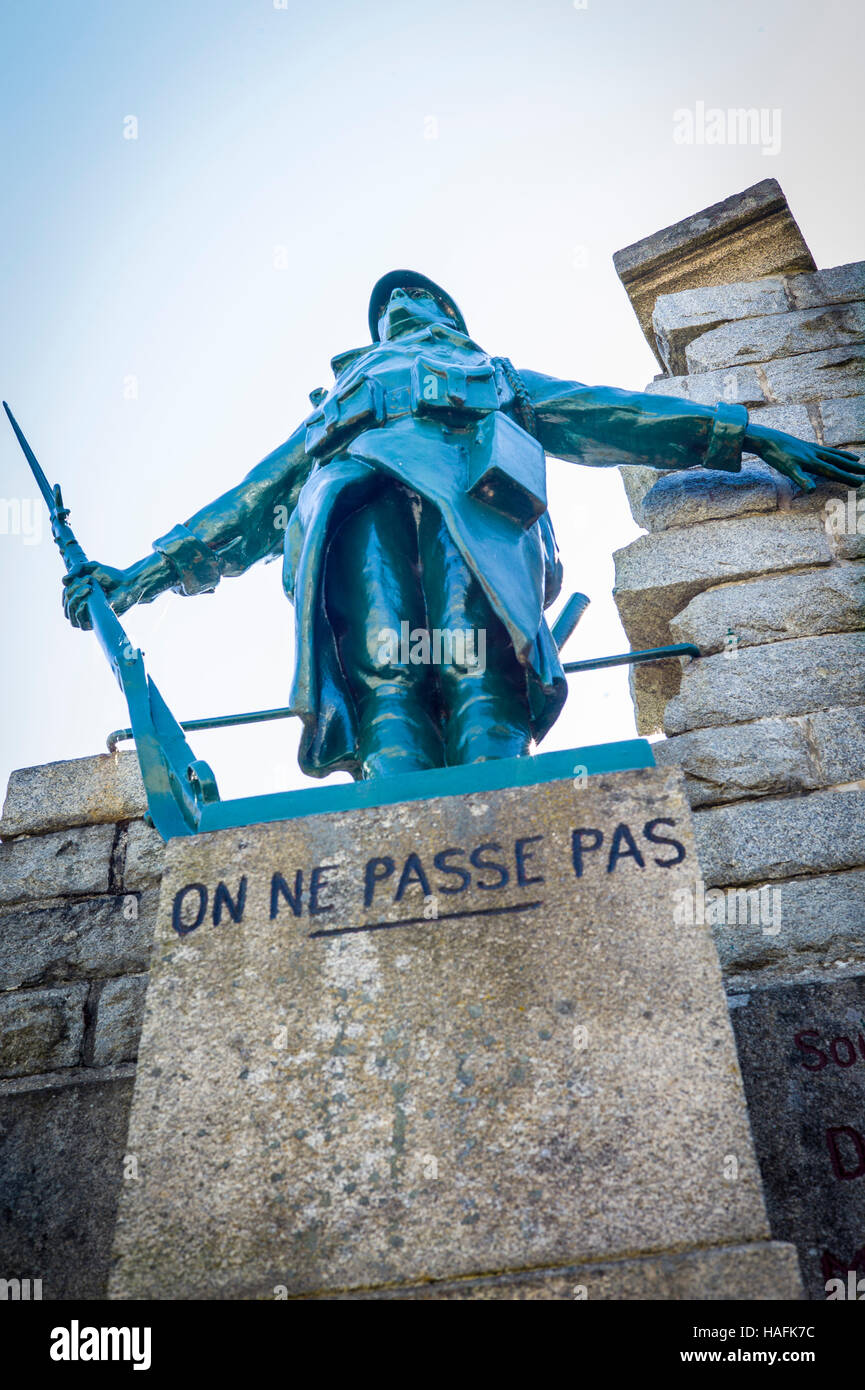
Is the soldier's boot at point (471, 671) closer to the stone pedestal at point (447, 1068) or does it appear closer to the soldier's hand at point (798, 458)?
the stone pedestal at point (447, 1068)

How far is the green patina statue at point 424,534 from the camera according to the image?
2.97 metres

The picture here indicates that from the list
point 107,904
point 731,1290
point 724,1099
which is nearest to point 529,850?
point 724,1099

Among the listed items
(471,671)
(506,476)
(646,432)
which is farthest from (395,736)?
(646,432)

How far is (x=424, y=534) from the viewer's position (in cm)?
329

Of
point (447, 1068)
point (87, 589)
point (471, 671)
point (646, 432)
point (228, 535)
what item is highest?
point (646, 432)

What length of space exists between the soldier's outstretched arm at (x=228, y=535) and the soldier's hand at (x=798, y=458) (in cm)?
148

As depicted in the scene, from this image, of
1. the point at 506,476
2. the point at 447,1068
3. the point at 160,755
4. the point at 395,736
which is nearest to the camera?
the point at 447,1068

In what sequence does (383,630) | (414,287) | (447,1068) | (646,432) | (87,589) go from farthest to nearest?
(414,287) < (646,432) < (87,589) < (383,630) < (447,1068)

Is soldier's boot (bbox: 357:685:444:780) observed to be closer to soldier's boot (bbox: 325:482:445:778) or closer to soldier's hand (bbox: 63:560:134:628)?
soldier's boot (bbox: 325:482:445:778)

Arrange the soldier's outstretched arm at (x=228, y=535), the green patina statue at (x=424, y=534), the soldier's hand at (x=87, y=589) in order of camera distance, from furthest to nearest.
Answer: the soldier's outstretched arm at (x=228, y=535), the soldier's hand at (x=87, y=589), the green patina statue at (x=424, y=534)

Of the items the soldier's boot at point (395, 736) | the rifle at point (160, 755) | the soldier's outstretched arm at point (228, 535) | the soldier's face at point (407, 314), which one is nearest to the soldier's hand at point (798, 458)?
the soldier's face at point (407, 314)

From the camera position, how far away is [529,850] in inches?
90.4

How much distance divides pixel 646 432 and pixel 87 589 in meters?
1.82

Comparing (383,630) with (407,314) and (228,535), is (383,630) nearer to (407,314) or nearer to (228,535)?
(228,535)
